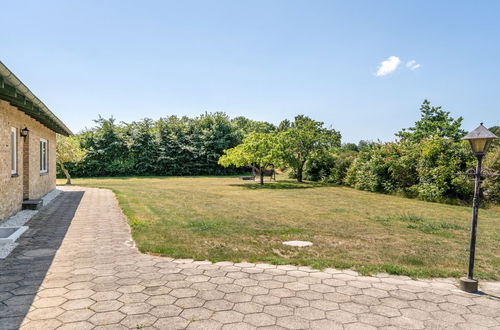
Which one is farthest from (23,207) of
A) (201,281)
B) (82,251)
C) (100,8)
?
(201,281)

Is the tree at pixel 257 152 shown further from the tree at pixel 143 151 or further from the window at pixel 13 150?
the tree at pixel 143 151

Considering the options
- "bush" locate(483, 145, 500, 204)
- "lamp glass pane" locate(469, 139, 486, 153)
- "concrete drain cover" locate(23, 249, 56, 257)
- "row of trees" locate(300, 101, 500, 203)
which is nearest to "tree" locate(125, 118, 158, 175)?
"row of trees" locate(300, 101, 500, 203)

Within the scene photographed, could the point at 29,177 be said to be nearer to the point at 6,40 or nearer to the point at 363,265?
the point at 6,40

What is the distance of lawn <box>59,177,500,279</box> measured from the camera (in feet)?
16.4

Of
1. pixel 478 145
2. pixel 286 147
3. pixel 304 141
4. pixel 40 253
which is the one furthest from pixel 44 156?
pixel 304 141

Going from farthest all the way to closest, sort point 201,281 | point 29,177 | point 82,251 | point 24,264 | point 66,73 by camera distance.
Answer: point 66,73 → point 29,177 → point 82,251 → point 24,264 → point 201,281

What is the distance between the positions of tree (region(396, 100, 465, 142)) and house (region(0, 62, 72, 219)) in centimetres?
3779

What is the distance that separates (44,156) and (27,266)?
456 inches

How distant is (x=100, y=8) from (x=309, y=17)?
794 cm

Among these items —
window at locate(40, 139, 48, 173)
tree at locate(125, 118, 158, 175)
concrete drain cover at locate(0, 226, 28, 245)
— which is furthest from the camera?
tree at locate(125, 118, 158, 175)

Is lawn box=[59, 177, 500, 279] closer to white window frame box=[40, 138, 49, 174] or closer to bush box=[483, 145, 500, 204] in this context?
bush box=[483, 145, 500, 204]

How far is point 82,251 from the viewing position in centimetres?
525

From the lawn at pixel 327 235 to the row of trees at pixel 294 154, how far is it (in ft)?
6.40

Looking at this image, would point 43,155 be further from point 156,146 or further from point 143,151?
point 156,146
